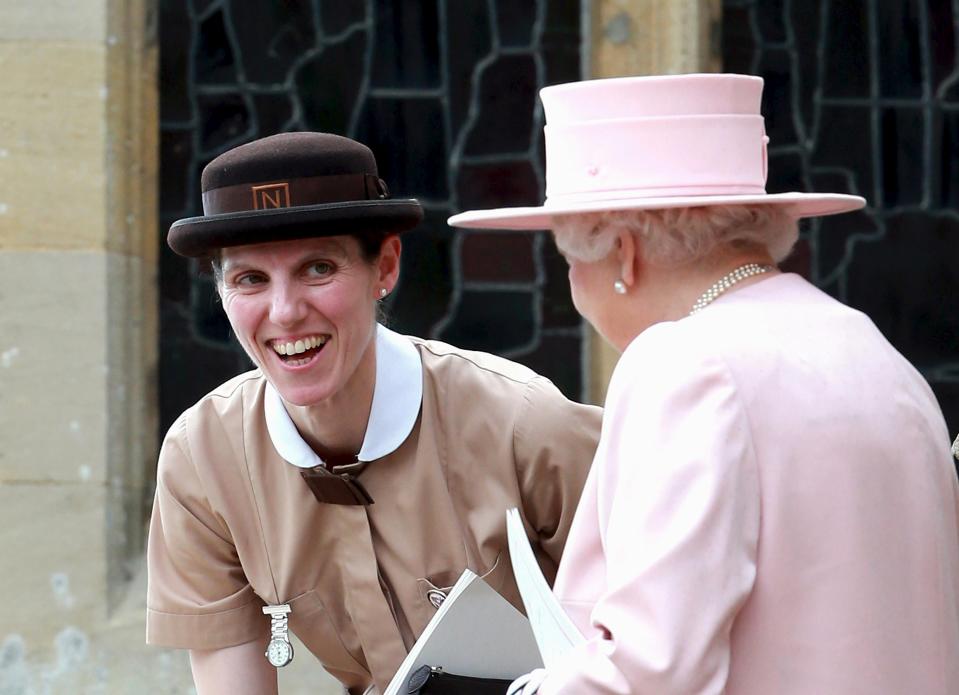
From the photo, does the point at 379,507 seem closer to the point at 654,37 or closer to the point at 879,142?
the point at 654,37

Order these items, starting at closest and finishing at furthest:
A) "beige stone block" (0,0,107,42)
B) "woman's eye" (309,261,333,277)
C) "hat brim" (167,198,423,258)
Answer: "hat brim" (167,198,423,258)
"woman's eye" (309,261,333,277)
"beige stone block" (0,0,107,42)

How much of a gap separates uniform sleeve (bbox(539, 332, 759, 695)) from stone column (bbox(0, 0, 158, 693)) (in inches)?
130

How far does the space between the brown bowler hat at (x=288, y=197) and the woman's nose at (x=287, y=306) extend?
3.7 inches

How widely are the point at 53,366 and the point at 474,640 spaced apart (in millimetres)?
2752

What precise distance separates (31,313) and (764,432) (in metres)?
3.46

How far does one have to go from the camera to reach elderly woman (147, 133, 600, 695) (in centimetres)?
294

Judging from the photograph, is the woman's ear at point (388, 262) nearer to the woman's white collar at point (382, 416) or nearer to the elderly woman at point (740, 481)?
the woman's white collar at point (382, 416)

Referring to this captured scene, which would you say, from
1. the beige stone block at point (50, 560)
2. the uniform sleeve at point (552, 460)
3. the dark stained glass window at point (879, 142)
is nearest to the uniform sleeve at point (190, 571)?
the uniform sleeve at point (552, 460)

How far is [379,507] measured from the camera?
2980 millimetres

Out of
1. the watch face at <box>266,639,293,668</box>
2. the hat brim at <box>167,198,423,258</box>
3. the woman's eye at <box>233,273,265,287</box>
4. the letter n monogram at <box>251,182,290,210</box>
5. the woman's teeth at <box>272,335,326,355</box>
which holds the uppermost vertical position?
the letter n monogram at <box>251,182,290,210</box>

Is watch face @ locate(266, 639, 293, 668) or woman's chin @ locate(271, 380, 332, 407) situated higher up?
woman's chin @ locate(271, 380, 332, 407)

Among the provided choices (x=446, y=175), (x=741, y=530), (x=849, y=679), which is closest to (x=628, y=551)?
(x=741, y=530)

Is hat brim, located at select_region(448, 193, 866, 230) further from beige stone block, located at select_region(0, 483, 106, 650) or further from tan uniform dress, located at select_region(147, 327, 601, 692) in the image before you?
beige stone block, located at select_region(0, 483, 106, 650)

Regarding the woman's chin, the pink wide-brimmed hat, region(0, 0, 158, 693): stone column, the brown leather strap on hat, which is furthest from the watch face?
region(0, 0, 158, 693): stone column
